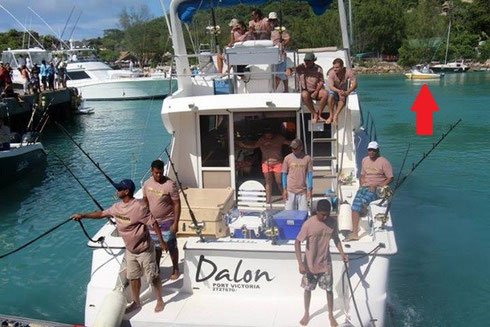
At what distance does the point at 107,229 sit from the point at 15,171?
40.1 feet

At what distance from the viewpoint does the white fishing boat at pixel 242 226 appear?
5.87 meters

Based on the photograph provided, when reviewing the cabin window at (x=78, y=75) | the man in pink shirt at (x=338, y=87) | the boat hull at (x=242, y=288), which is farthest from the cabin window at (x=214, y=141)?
the cabin window at (x=78, y=75)

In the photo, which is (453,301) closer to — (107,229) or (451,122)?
(107,229)

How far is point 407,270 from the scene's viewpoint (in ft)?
32.1

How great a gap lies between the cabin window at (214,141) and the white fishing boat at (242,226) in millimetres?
18

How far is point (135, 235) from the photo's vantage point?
18.6ft

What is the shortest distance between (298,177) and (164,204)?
2064 millimetres

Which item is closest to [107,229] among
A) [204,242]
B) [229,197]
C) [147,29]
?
[204,242]

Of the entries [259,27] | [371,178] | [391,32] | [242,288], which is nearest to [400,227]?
[371,178]

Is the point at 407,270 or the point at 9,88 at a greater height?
the point at 9,88

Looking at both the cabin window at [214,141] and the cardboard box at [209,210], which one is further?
the cabin window at [214,141]

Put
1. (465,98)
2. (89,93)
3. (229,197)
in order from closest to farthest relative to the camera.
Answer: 1. (229,197)
2. (465,98)
3. (89,93)

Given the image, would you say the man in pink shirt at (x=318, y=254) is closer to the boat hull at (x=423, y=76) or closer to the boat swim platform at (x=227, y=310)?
the boat swim platform at (x=227, y=310)

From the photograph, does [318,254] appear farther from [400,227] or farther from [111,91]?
[111,91]
